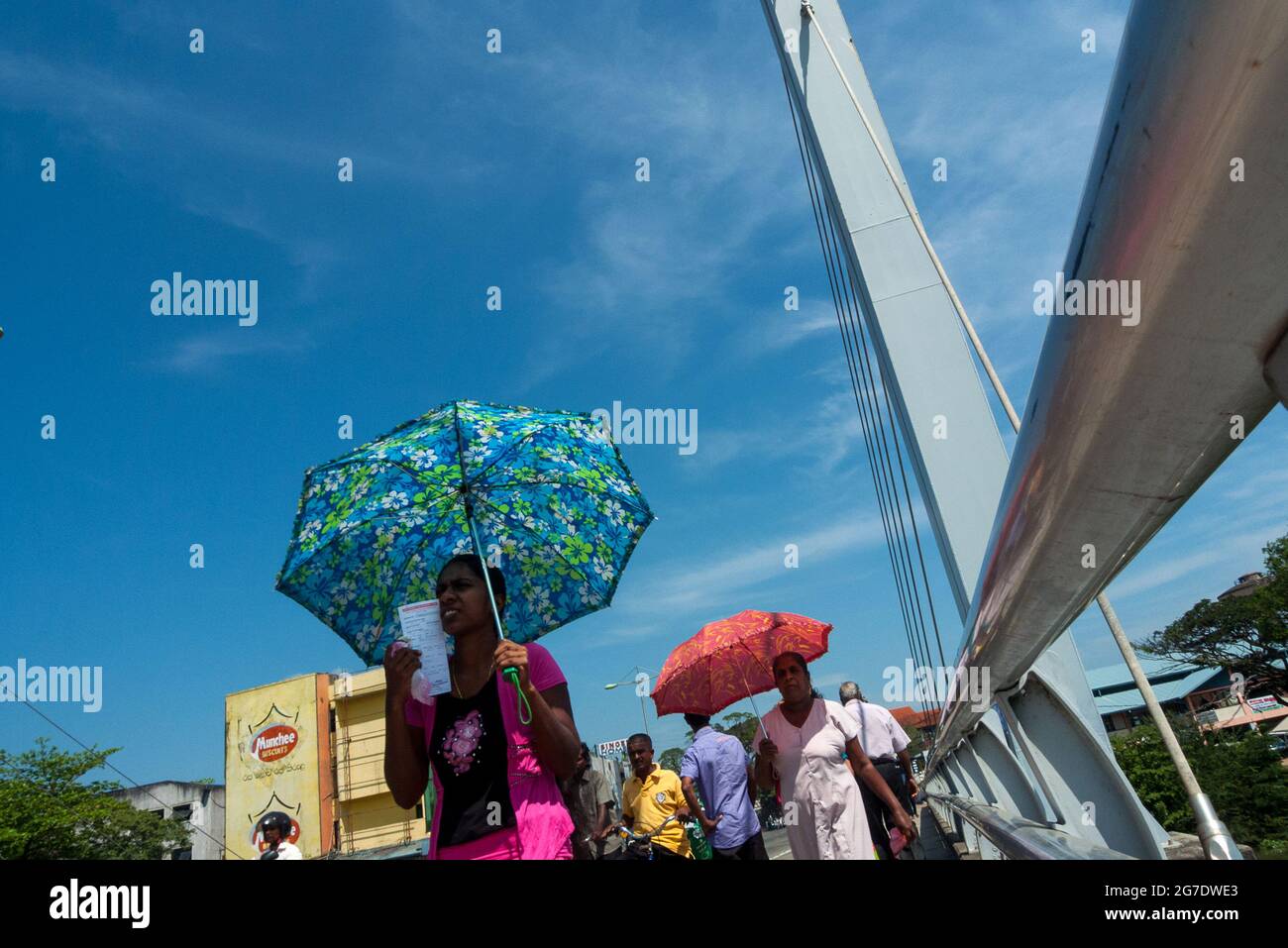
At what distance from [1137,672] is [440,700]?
1.64 meters

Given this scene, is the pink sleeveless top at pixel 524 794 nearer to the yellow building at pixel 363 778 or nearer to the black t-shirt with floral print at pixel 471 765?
the black t-shirt with floral print at pixel 471 765

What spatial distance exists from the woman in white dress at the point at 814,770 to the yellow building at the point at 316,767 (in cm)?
2491

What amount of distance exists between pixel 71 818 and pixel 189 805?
630 cm

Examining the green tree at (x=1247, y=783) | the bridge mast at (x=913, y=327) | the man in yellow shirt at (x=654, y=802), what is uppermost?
the bridge mast at (x=913, y=327)

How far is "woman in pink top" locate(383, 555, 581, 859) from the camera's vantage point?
2143 mm

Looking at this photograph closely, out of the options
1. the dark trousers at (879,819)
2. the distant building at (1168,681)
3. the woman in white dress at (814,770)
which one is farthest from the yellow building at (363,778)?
the woman in white dress at (814,770)

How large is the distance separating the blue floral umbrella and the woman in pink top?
0.88 m

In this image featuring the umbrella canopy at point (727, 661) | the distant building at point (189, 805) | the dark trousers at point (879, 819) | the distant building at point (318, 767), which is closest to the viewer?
the dark trousers at point (879, 819)

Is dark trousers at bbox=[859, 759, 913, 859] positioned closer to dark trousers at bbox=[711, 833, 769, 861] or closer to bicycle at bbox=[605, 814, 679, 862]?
dark trousers at bbox=[711, 833, 769, 861]

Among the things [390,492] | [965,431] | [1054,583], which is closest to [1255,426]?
[1054,583]

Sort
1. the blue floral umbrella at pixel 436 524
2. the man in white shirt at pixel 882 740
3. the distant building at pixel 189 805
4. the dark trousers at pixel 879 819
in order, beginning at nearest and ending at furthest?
the blue floral umbrella at pixel 436 524, the dark trousers at pixel 879 819, the man in white shirt at pixel 882 740, the distant building at pixel 189 805

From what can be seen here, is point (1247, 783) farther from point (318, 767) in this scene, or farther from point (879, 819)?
point (318, 767)

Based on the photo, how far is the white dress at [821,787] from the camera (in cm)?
404

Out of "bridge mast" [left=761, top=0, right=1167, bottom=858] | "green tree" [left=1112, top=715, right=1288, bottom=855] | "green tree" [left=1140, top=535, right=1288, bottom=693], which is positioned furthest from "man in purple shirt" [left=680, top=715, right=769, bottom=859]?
"green tree" [left=1140, top=535, right=1288, bottom=693]
